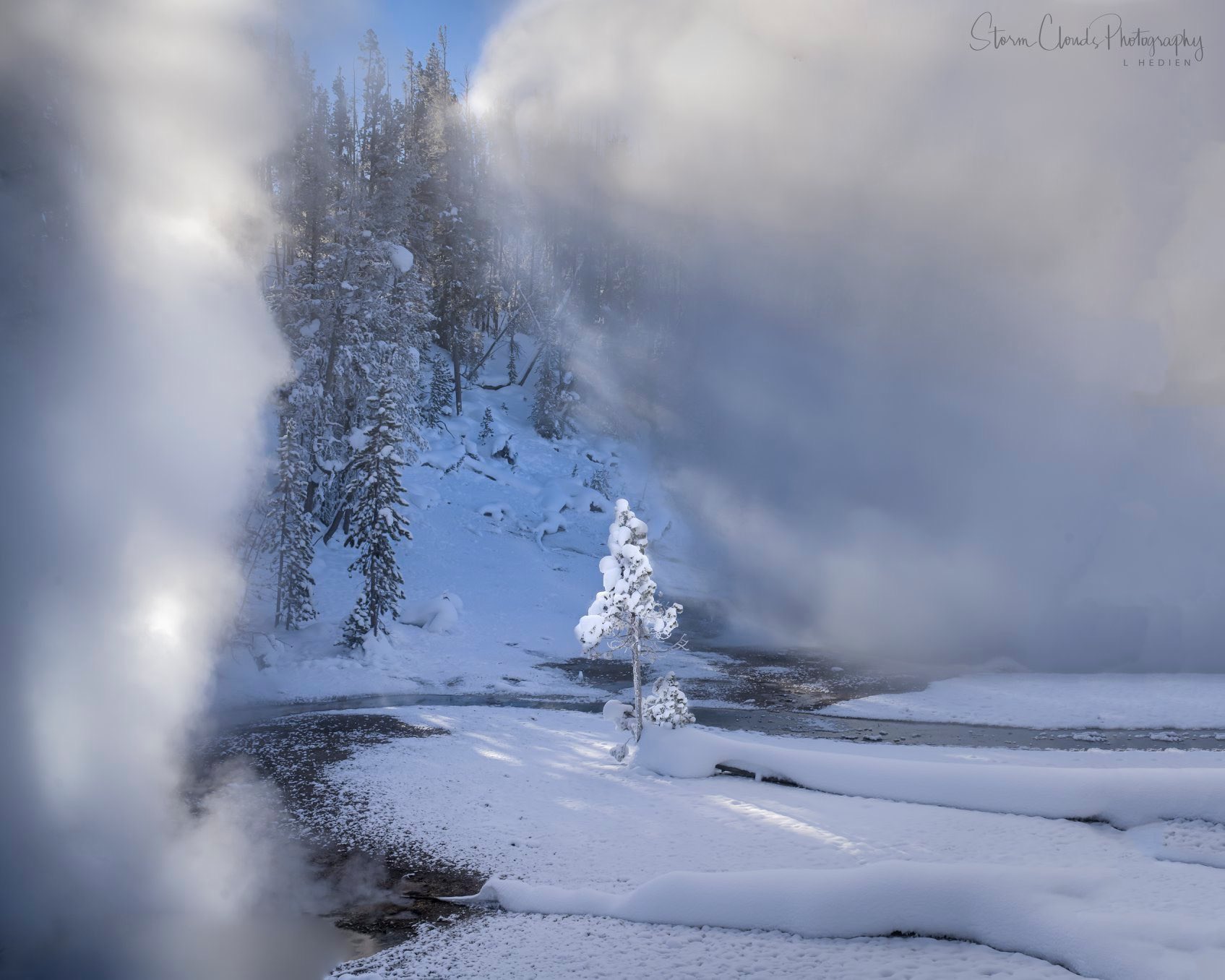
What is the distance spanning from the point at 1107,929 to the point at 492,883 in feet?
28.4

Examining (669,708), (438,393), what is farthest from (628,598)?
(438,393)

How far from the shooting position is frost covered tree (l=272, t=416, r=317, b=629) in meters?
30.0

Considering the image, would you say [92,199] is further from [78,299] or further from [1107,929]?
[1107,929]

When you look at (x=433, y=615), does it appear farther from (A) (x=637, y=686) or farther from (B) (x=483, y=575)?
(A) (x=637, y=686)

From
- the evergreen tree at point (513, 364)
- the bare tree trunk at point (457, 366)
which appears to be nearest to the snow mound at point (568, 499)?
the bare tree trunk at point (457, 366)

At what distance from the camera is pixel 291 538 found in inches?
1220

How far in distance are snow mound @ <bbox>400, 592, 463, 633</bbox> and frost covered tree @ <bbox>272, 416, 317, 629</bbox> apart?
18.3ft

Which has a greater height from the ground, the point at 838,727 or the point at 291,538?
the point at 291,538

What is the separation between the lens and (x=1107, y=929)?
781 cm

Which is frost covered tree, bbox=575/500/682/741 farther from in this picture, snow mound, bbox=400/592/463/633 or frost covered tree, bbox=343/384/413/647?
snow mound, bbox=400/592/463/633

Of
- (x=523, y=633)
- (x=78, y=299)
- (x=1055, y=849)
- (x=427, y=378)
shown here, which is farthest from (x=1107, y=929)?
(x=427, y=378)

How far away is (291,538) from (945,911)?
2843cm

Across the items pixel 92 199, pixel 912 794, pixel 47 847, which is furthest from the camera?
pixel 912 794

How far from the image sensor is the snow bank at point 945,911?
7477mm
